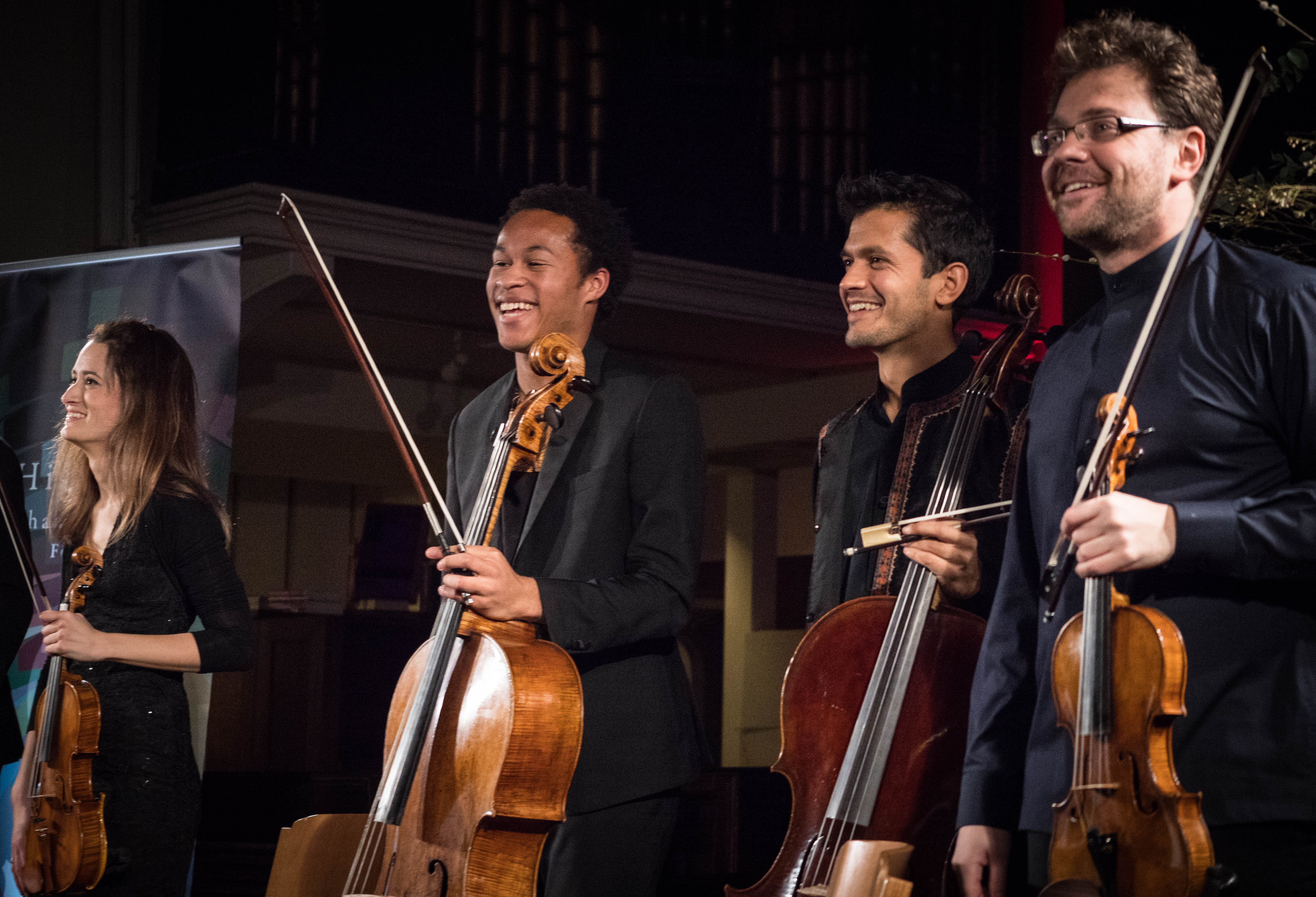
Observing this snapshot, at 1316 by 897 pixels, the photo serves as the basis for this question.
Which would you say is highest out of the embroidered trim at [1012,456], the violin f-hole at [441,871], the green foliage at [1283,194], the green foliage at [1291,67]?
the green foliage at [1291,67]

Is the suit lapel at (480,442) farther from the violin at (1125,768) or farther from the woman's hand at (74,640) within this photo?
the violin at (1125,768)

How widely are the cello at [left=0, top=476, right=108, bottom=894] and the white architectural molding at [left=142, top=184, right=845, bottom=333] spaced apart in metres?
2.69

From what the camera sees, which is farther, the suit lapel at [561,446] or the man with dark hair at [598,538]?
the suit lapel at [561,446]

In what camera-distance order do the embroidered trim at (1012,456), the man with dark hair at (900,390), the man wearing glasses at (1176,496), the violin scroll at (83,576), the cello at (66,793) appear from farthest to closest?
the violin scroll at (83,576), the cello at (66,793), the man with dark hair at (900,390), the embroidered trim at (1012,456), the man wearing glasses at (1176,496)

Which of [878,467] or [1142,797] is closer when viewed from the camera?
[1142,797]

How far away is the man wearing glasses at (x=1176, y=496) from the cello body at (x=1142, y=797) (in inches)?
3.1

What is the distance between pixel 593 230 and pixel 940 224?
604 mm

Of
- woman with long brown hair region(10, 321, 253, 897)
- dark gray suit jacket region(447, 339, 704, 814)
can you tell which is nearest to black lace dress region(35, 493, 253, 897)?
woman with long brown hair region(10, 321, 253, 897)

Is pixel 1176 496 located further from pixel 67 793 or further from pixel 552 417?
pixel 67 793

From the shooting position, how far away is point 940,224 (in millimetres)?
2441

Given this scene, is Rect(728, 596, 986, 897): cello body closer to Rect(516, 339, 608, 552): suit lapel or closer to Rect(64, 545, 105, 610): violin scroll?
Rect(516, 339, 608, 552): suit lapel

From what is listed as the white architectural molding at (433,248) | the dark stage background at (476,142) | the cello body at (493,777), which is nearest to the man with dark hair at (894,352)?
the cello body at (493,777)

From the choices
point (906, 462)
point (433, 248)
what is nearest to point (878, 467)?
point (906, 462)

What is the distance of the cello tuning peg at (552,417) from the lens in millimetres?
2295
